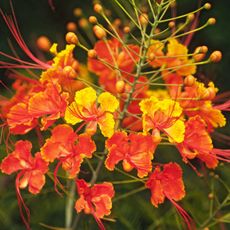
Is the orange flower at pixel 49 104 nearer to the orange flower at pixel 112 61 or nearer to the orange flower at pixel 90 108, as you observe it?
the orange flower at pixel 90 108

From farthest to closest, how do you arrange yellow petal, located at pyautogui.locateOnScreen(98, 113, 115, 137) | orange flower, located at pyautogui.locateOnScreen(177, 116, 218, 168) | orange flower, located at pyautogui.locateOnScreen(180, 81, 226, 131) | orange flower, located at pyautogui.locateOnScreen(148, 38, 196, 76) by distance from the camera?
orange flower, located at pyautogui.locateOnScreen(148, 38, 196, 76)
orange flower, located at pyautogui.locateOnScreen(180, 81, 226, 131)
orange flower, located at pyautogui.locateOnScreen(177, 116, 218, 168)
yellow petal, located at pyautogui.locateOnScreen(98, 113, 115, 137)

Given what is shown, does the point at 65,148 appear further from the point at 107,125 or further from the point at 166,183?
the point at 166,183

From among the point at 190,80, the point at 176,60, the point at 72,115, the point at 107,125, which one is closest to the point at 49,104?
the point at 72,115

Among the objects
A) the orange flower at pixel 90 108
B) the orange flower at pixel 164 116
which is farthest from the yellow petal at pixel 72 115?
the orange flower at pixel 164 116

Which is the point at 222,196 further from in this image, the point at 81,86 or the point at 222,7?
the point at 222,7

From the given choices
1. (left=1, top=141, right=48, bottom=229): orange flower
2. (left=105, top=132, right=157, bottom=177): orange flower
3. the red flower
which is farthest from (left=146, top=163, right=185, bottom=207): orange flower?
(left=1, top=141, right=48, bottom=229): orange flower

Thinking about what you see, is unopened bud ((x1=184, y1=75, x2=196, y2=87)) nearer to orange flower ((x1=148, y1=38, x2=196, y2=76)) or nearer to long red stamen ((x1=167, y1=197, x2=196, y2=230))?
orange flower ((x1=148, y1=38, x2=196, y2=76))

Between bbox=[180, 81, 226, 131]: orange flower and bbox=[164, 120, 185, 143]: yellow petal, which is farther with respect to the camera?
bbox=[180, 81, 226, 131]: orange flower

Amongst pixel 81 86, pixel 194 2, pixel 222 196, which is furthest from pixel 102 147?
pixel 194 2
